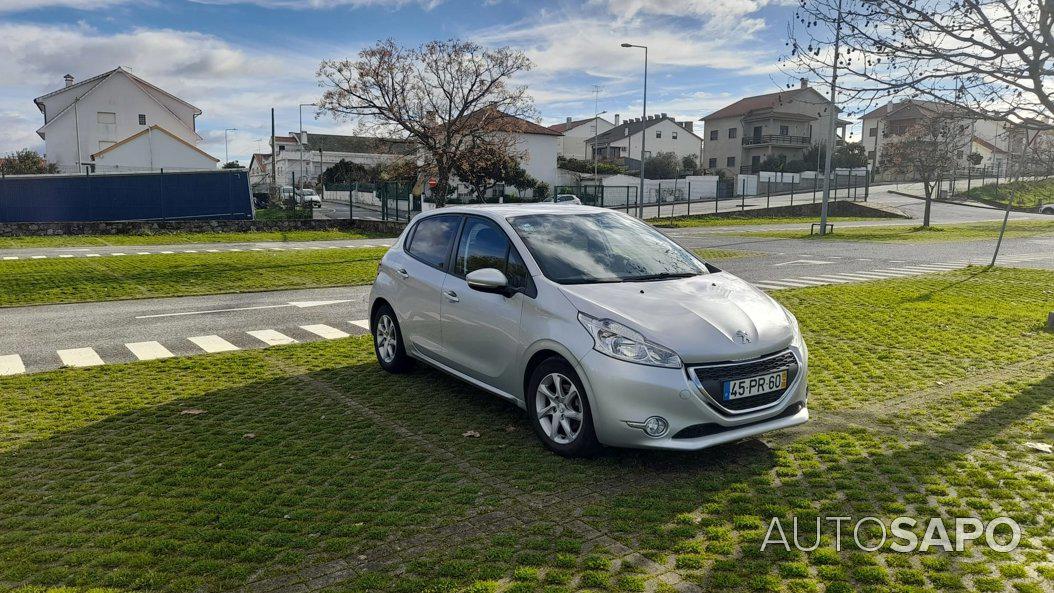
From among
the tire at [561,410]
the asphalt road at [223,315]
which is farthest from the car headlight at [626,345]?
the asphalt road at [223,315]

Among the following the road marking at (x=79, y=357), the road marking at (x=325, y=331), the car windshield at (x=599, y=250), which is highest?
the car windshield at (x=599, y=250)

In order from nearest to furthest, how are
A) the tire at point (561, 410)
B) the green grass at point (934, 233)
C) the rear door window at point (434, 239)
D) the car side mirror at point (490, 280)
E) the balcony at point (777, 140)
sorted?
1. the tire at point (561, 410)
2. the car side mirror at point (490, 280)
3. the rear door window at point (434, 239)
4. the green grass at point (934, 233)
5. the balcony at point (777, 140)

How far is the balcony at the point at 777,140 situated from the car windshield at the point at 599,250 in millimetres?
79668

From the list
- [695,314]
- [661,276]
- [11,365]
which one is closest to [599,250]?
[661,276]

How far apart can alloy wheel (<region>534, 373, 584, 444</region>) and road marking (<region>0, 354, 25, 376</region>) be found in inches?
233

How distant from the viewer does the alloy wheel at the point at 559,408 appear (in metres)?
4.90

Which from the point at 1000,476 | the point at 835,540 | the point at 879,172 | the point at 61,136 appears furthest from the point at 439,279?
the point at 879,172

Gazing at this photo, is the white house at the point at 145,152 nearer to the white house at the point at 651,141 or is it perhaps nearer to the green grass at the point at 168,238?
the green grass at the point at 168,238

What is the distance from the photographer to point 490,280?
5.45 m

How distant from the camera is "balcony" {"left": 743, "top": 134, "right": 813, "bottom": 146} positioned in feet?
264

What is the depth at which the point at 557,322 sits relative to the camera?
4992 mm

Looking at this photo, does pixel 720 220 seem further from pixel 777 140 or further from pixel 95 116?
pixel 95 116

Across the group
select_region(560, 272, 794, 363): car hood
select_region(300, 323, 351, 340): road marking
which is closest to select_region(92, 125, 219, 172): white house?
select_region(300, 323, 351, 340): road marking

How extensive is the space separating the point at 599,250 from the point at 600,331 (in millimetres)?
1246
